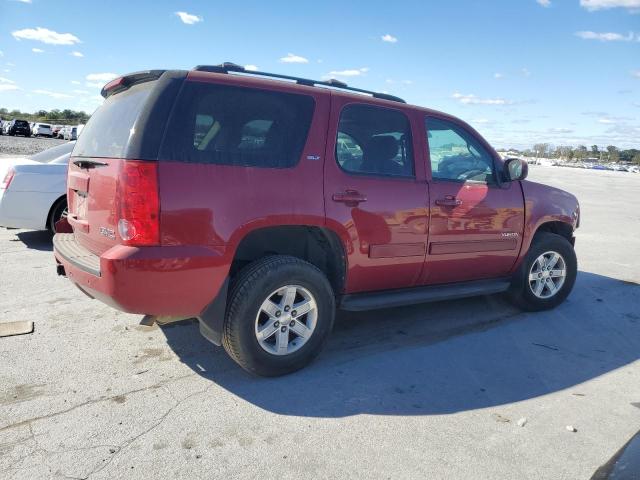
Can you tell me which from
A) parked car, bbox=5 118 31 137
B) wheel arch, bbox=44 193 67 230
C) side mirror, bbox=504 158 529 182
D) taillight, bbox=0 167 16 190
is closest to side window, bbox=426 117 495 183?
side mirror, bbox=504 158 529 182

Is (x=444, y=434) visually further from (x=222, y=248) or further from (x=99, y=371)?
(x=99, y=371)

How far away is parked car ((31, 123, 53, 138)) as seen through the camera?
49141 millimetres

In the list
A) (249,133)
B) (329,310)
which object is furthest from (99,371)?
(249,133)

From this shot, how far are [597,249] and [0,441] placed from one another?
895 cm

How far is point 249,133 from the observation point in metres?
3.35

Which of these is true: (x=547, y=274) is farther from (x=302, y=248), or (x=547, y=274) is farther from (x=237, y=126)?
(x=237, y=126)

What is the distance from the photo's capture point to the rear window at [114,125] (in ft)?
10.3

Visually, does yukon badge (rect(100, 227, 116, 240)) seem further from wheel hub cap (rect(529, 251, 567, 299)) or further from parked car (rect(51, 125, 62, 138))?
parked car (rect(51, 125, 62, 138))

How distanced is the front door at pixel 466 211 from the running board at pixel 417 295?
71 millimetres

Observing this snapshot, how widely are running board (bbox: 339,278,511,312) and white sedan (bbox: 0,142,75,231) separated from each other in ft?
15.0

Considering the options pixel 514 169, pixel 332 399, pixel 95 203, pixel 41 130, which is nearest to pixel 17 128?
pixel 41 130

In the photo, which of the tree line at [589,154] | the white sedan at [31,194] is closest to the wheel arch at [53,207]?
the white sedan at [31,194]

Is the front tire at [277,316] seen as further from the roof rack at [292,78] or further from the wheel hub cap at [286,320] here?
the roof rack at [292,78]

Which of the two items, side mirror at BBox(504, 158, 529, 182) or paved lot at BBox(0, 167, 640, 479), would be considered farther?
side mirror at BBox(504, 158, 529, 182)
